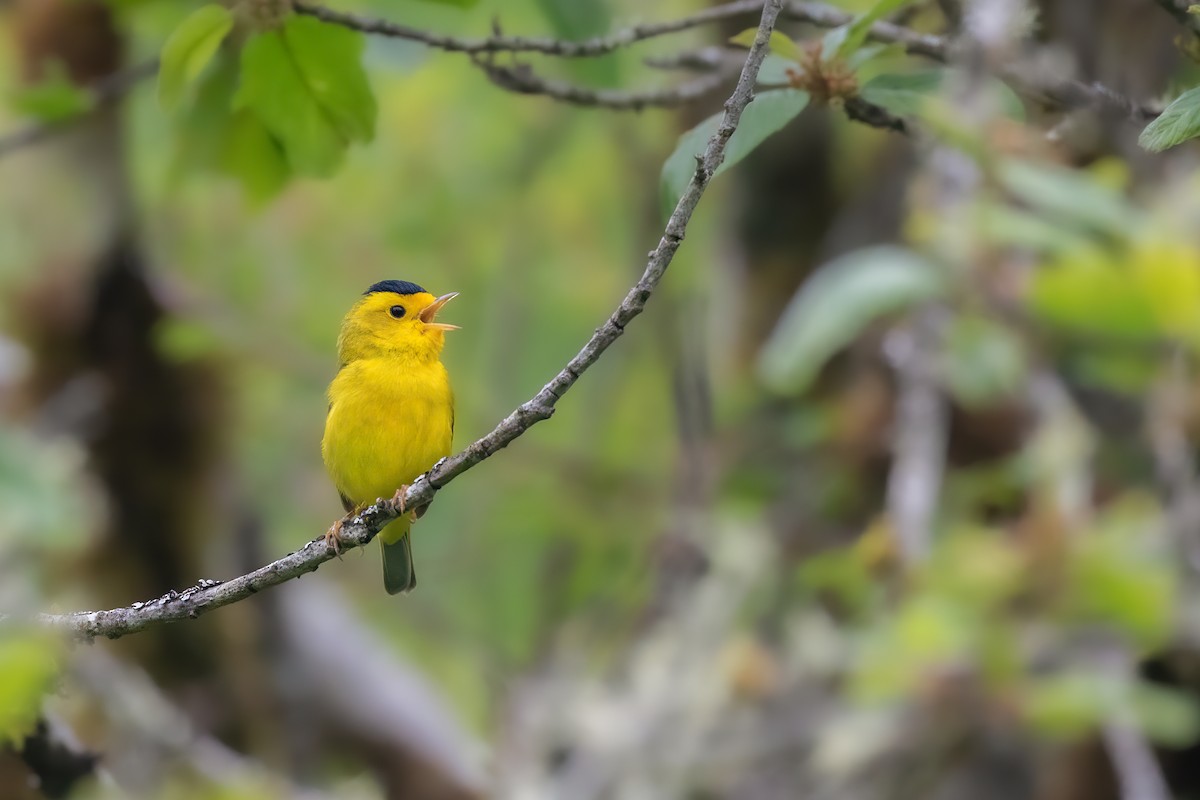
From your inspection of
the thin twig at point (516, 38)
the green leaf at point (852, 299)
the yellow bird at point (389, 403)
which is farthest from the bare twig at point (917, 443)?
the thin twig at point (516, 38)

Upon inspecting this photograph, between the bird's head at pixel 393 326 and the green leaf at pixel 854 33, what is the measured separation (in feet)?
4.56

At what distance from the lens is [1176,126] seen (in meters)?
1.59

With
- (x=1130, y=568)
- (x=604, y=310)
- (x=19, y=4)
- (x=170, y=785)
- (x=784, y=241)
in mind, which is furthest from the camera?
(x=604, y=310)

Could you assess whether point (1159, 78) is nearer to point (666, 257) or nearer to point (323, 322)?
point (666, 257)

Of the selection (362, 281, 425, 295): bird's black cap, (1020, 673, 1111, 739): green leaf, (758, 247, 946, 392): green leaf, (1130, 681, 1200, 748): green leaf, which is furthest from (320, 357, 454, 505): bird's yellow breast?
(1130, 681, 1200, 748): green leaf

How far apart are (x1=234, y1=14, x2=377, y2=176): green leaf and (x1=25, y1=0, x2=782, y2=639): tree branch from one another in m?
0.78

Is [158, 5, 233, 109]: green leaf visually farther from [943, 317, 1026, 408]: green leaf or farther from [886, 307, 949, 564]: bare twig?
[943, 317, 1026, 408]: green leaf

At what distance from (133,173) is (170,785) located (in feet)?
8.32

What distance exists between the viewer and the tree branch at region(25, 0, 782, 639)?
177 centimetres

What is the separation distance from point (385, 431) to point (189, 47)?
1.06 meters

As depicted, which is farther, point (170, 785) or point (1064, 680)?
point (1064, 680)

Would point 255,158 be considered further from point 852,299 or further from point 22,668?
point 852,299

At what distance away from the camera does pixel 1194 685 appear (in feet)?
17.1

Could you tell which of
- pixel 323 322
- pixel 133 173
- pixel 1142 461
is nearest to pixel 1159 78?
pixel 1142 461
